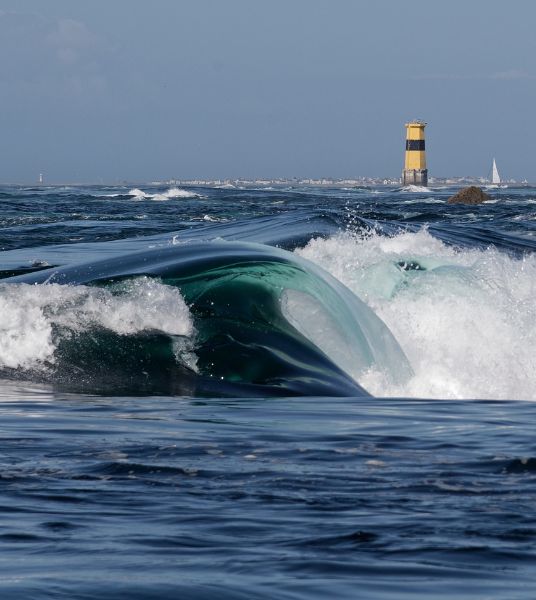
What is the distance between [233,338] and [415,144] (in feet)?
272

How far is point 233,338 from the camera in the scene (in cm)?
827

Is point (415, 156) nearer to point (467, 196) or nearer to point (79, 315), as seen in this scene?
point (467, 196)

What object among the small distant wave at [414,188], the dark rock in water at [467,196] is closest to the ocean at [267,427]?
the dark rock in water at [467,196]

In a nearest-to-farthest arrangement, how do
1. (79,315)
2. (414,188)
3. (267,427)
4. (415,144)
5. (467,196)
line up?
1. (267,427)
2. (79,315)
3. (467,196)
4. (414,188)
5. (415,144)

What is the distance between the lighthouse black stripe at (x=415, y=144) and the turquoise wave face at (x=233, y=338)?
8147 centimetres

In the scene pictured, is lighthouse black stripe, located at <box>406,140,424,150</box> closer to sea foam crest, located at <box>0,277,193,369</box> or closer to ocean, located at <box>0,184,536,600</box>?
ocean, located at <box>0,184,536,600</box>

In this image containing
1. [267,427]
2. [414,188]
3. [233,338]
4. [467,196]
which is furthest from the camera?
[414,188]

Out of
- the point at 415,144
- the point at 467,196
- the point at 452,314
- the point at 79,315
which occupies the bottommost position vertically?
the point at 452,314

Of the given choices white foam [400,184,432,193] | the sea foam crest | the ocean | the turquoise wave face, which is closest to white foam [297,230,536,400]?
the ocean

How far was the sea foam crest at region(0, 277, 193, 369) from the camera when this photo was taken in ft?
27.4

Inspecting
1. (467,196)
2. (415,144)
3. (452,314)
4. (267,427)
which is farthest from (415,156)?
(267,427)

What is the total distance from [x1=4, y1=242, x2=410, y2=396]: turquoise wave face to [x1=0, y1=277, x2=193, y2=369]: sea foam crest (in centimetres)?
3

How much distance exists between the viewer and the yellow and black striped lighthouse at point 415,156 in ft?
292

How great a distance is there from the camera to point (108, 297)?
8539 millimetres
